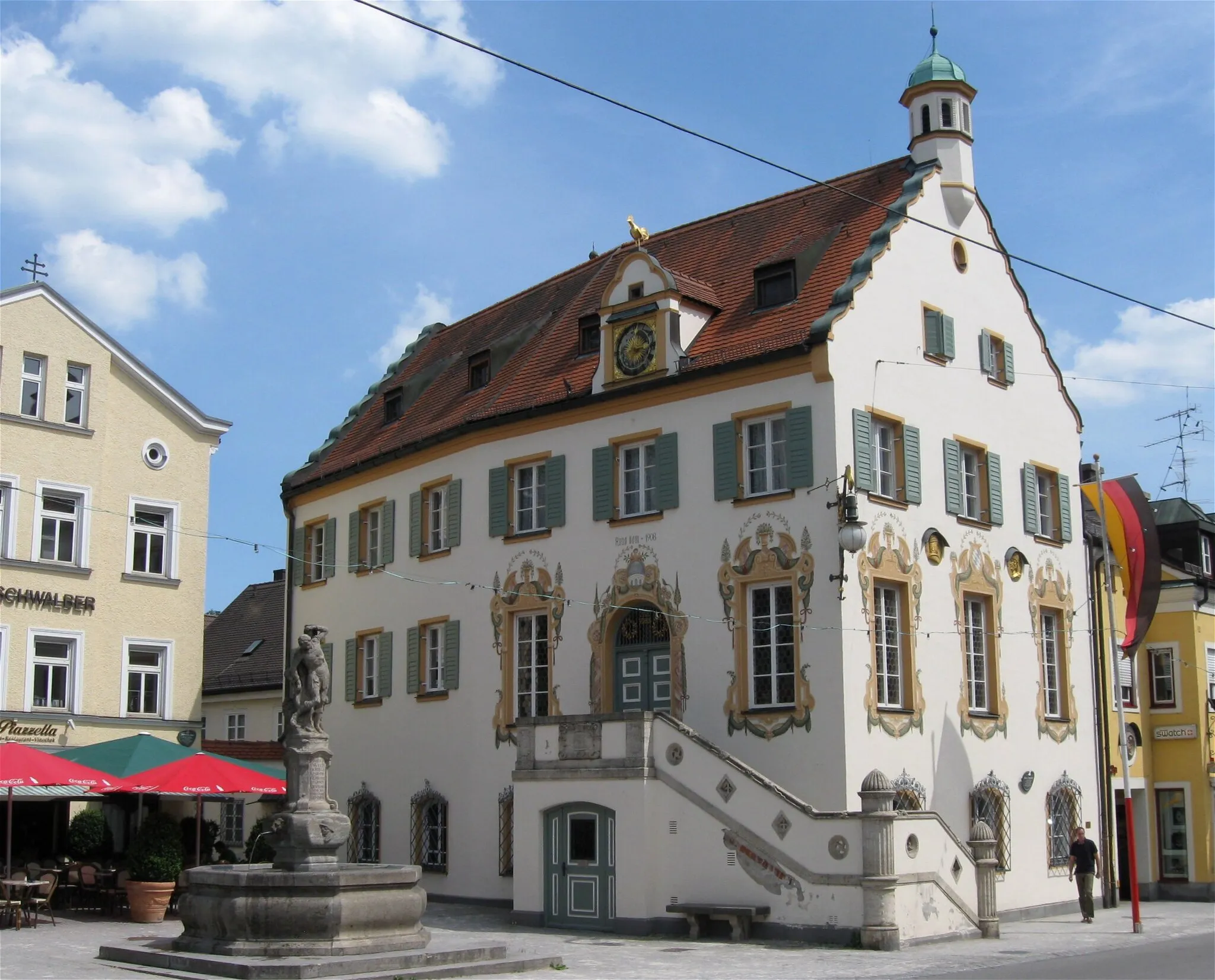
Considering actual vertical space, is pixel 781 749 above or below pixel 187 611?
below

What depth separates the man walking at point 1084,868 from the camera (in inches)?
992

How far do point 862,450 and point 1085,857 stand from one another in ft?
25.9

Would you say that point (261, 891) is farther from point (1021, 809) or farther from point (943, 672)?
point (1021, 809)

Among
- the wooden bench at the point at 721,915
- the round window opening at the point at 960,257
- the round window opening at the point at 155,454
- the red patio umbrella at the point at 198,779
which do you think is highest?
the round window opening at the point at 960,257

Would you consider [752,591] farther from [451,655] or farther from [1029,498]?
[451,655]

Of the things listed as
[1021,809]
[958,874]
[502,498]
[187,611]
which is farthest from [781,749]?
[187,611]

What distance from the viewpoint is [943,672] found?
25500 millimetres

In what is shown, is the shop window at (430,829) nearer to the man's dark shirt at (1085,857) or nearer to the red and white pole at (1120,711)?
the man's dark shirt at (1085,857)

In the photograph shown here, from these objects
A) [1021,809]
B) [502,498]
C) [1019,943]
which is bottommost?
[1019,943]

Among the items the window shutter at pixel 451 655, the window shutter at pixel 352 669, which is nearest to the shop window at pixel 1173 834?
the window shutter at pixel 451 655

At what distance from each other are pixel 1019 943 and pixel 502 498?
41.6 feet

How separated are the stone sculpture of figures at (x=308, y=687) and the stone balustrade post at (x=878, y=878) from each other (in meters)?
7.57

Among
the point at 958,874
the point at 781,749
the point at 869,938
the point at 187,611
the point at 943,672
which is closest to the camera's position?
the point at 869,938

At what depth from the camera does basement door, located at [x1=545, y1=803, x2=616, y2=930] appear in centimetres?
2317
